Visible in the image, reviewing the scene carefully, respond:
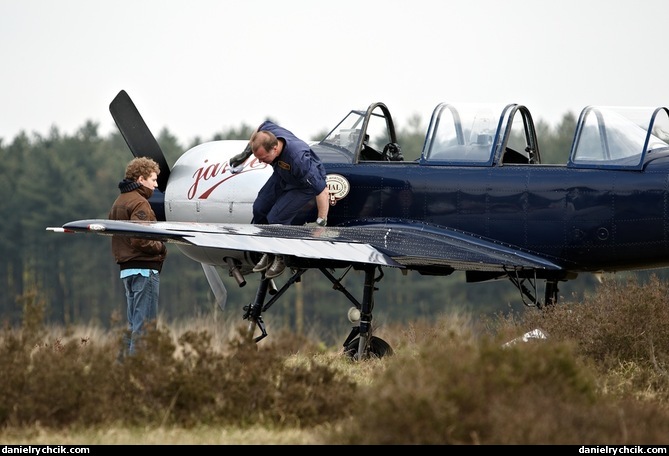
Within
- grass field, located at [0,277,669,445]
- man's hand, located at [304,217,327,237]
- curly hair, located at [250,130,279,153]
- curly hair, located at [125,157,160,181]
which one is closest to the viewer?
grass field, located at [0,277,669,445]

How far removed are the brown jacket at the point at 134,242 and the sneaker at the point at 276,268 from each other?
3.37ft

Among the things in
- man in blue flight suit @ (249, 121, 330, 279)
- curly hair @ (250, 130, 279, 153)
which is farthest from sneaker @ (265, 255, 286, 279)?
curly hair @ (250, 130, 279, 153)

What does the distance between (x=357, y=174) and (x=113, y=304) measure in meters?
45.2

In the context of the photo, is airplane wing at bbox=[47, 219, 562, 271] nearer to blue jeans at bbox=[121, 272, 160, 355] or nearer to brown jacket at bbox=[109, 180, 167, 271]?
brown jacket at bbox=[109, 180, 167, 271]

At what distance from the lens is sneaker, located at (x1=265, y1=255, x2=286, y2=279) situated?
36.0ft

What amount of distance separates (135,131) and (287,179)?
334 centimetres

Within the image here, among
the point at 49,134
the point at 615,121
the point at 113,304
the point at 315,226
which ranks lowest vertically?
the point at 113,304

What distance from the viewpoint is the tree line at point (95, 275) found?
55594mm

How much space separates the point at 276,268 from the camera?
10984 mm

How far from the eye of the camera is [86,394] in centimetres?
763

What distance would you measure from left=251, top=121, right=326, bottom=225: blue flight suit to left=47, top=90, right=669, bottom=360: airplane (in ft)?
1.24

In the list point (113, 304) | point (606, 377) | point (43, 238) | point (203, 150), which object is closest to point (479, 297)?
point (113, 304)

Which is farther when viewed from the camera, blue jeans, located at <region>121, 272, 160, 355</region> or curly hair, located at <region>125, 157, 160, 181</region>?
curly hair, located at <region>125, 157, 160, 181</region>

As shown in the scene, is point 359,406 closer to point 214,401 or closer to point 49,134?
point 214,401
